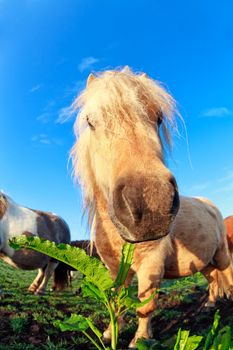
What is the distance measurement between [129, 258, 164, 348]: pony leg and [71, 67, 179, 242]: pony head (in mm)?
860

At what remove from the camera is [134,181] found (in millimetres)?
2418

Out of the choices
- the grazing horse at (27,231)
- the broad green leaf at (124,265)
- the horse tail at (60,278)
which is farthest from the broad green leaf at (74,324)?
the horse tail at (60,278)

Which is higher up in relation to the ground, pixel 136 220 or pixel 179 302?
pixel 136 220

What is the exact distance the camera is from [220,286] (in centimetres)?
679

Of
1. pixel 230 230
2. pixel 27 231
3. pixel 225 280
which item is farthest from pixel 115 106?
pixel 230 230

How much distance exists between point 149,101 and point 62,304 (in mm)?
5213

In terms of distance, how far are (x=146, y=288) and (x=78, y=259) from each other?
2.42 meters

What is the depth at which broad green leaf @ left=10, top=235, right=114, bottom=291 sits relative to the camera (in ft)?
4.98

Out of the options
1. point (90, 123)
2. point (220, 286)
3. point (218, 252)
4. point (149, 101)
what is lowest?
point (220, 286)

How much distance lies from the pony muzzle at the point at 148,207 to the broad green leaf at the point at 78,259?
0.83 meters

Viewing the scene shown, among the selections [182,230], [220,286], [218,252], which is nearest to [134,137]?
[182,230]

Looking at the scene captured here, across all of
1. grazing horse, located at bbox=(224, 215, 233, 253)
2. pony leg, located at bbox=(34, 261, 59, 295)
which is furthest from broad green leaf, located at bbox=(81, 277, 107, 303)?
grazing horse, located at bbox=(224, 215, 233, 253)

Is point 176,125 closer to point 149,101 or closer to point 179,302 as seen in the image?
point 149,101

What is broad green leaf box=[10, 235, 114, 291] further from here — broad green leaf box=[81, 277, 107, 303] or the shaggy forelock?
the shaggy forelock
